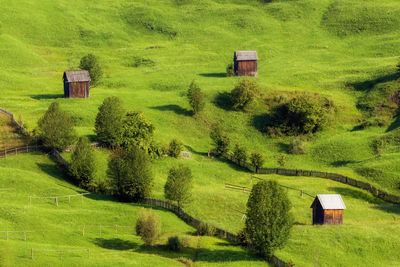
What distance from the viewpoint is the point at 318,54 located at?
155 metres

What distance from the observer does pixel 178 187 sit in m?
71.5

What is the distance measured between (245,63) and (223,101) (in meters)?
16.2

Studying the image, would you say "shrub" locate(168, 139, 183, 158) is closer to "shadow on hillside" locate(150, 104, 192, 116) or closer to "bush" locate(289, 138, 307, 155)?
"shadow on hillside" locate(150, 104, 192, 116)

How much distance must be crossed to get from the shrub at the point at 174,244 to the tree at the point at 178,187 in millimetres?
10290

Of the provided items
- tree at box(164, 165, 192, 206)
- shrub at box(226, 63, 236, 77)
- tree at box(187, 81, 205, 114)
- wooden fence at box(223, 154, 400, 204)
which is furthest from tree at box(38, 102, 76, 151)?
shrub at box(226, 63, 236, 77)

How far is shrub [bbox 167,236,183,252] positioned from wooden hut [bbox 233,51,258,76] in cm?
7551

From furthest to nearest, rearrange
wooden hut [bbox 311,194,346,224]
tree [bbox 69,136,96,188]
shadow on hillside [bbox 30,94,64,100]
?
shadow on hillside [bbox 30,94,64,100], tree [bbox 69,136,96,188], wooden hut [bbox 311,194,346,224]

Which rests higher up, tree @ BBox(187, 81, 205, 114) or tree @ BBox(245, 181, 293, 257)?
tree @ BBox(187, 81, 205, 114)

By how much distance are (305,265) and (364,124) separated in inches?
2345

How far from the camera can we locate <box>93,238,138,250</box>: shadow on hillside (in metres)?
60.6

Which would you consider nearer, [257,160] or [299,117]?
[257,160]

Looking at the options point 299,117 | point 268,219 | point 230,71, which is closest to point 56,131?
point 268,219

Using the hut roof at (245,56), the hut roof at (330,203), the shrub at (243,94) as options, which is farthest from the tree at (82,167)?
the hut roof at (245,56)

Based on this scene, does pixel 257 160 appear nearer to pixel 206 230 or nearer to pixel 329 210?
pixel 329 210
